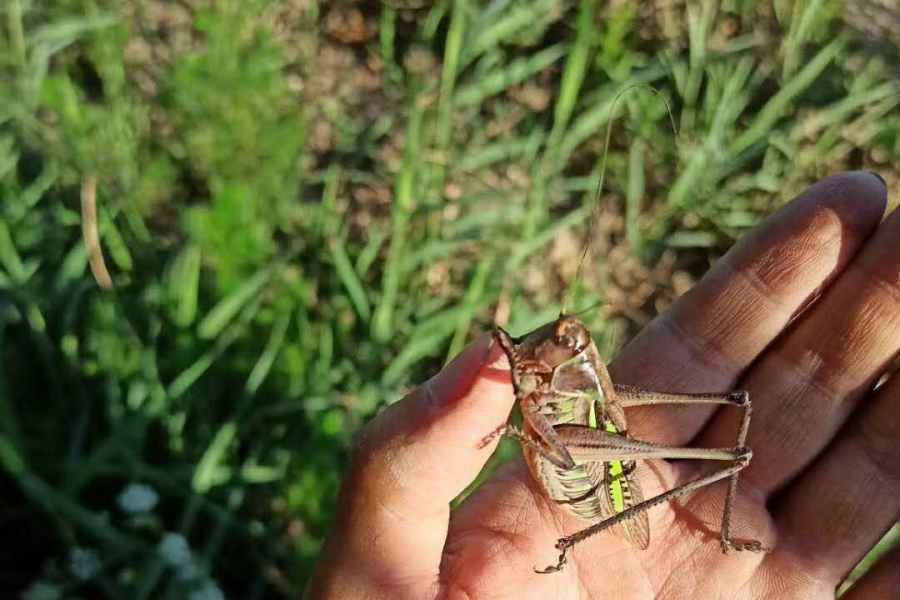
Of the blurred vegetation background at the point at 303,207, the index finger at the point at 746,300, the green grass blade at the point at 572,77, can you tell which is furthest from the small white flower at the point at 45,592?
the green grass blade at the point at 572,77

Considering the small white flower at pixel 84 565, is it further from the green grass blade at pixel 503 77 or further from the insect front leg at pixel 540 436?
the green grass blade at pixel 503 77

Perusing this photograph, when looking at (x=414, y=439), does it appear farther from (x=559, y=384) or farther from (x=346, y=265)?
(x=346, y=265)

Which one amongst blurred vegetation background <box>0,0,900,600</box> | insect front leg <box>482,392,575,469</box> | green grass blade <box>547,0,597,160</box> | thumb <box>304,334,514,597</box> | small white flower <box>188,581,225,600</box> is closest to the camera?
thumb <box>304,334,514,597</box>

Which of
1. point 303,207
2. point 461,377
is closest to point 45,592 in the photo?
point 461,377

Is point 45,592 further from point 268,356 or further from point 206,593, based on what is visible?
point 268,356

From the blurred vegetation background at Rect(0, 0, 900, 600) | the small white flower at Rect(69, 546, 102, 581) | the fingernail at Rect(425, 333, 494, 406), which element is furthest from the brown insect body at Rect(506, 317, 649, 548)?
the small white flower at Rect(69, 546, 102, 581)

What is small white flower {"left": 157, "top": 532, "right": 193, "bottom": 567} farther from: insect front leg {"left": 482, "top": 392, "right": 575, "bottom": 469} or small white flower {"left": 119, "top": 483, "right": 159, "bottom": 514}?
insect front leg {"left": 482, "top": 392, "right": 575, "bottom": 469}

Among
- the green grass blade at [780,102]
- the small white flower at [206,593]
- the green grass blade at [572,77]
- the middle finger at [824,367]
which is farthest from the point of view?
the green grass blade at [780,102]
